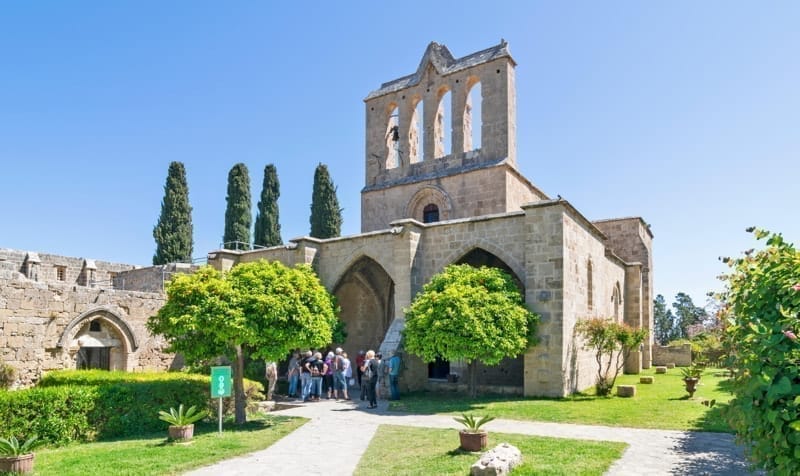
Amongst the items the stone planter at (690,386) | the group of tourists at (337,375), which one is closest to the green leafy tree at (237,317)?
the group of tourists at (337,375)

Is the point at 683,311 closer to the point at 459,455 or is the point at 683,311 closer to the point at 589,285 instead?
the point at 589,285

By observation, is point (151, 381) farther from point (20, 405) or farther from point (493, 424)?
point (493, 424)

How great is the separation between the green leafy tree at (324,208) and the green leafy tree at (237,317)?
21.2 metres

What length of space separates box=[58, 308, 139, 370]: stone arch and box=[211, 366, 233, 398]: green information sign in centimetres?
861

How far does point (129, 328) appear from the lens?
18.0m

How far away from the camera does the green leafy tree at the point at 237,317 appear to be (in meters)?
10.7

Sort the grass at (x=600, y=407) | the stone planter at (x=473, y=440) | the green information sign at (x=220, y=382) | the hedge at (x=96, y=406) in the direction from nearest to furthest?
the stone planter at (x=473, y=440), the hedge at (x=96, y=406), the green information sign at (x=220, y=382), the grass at (x=600, y=407)

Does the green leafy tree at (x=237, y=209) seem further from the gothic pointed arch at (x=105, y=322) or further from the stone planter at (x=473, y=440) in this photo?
the stone planter at (x=473, y=440)

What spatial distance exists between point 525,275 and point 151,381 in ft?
30.9

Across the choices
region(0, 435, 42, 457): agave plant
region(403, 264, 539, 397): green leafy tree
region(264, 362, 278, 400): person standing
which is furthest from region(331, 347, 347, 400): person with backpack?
region(0, 435, 42, 457): agave plant

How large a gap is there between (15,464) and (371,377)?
8.00 m

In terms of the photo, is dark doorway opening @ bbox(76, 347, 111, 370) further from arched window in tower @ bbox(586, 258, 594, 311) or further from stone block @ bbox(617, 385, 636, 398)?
stone block @ bbox(617, 385, 636, 398)

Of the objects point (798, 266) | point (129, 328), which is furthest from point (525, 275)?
point (129, 328)

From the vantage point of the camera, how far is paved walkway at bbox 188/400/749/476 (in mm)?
7223
